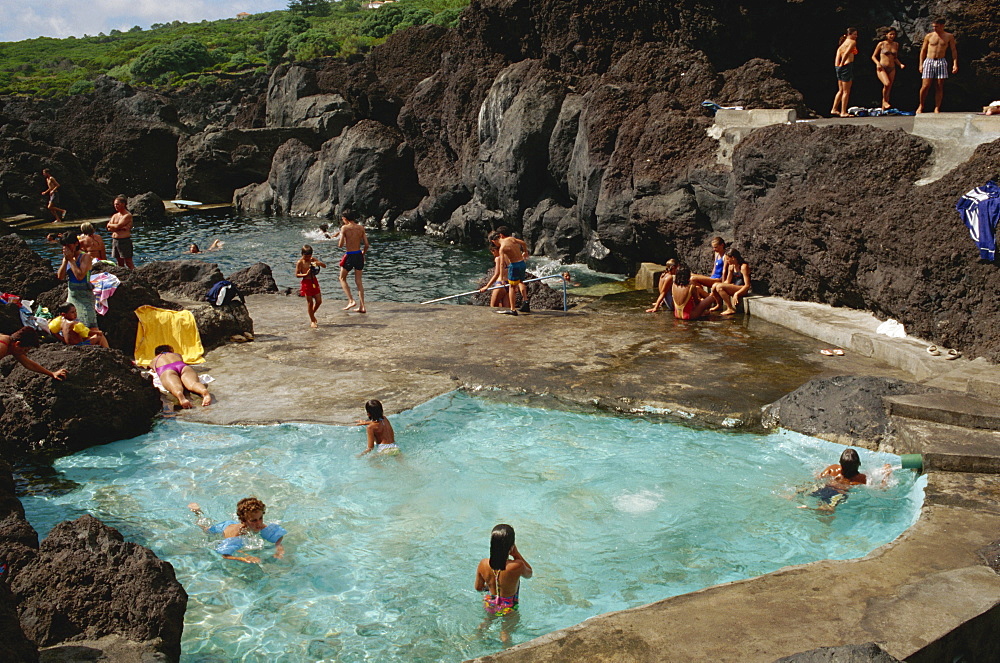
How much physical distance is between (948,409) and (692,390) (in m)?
2.48

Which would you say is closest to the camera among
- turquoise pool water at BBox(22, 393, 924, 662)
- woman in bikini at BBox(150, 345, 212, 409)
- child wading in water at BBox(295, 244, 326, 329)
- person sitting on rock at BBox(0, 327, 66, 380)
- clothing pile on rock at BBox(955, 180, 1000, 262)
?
turquoise pool water at BBox(22, 393, 924, 662)

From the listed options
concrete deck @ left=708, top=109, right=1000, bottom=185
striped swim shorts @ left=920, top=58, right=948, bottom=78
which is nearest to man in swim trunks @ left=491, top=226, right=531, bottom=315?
concrete deck @ left=708, top=109, right=1000, bottom=185

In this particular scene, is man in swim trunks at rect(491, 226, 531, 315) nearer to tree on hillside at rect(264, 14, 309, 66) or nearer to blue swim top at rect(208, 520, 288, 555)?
blue swim top at rect(208, 520, 288, 555)

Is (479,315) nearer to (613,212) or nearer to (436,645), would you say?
(613,212)

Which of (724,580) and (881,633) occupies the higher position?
(881,633)

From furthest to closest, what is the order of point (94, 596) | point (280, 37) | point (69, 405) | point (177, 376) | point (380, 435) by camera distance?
1. point (280, 37)
2. point (177, 376)
3. point (69, 405)
4. point (380, 435)
5. point (94, 596)

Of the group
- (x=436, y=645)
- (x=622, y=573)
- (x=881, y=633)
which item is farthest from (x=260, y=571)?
(x=881, y=633)

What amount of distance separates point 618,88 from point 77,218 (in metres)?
24.7

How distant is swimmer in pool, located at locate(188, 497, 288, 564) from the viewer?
6.54 m

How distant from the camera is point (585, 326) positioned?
11859 millimetres

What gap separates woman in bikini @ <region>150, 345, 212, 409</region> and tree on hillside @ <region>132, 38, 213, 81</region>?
70988mm

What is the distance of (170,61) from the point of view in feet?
238

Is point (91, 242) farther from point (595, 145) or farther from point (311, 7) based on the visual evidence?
point (311, 7)

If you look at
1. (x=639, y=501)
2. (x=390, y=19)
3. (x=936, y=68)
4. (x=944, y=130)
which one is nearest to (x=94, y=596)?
(x=639, y=501)
